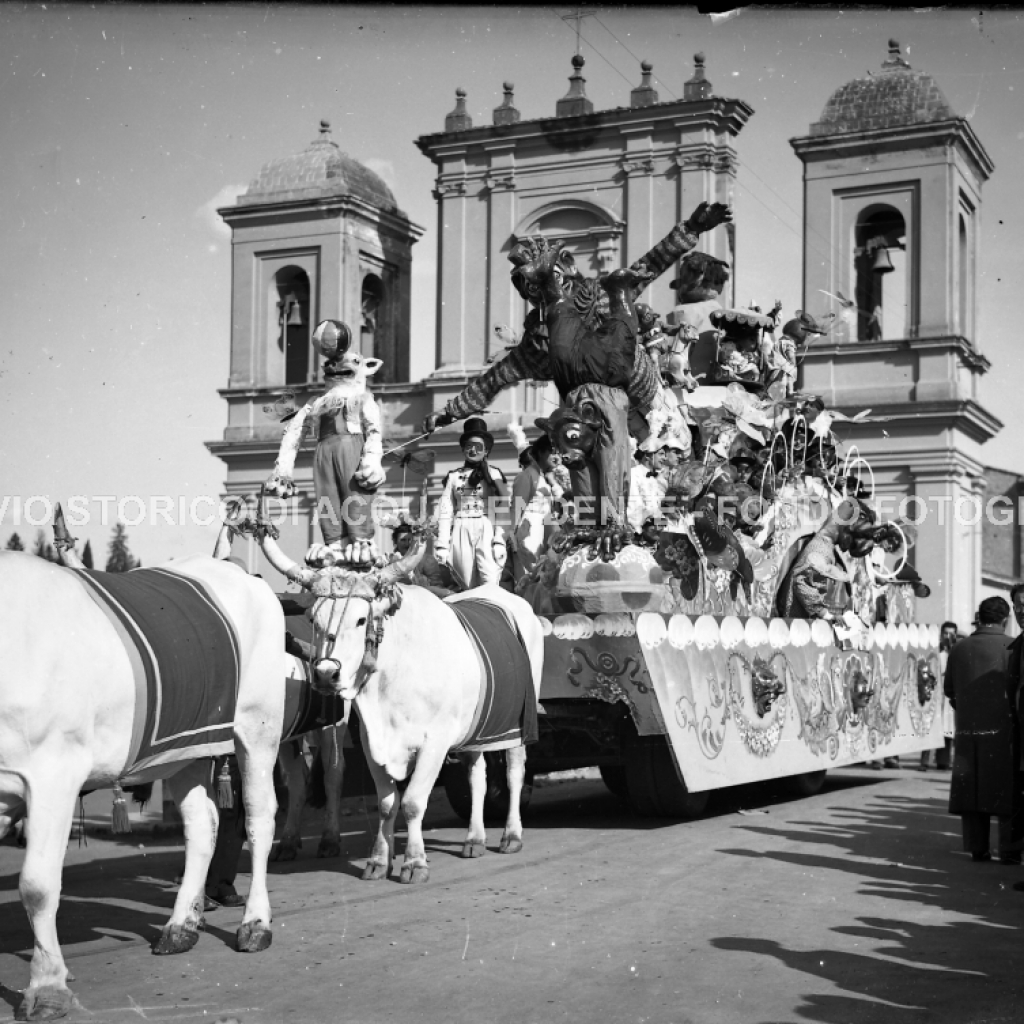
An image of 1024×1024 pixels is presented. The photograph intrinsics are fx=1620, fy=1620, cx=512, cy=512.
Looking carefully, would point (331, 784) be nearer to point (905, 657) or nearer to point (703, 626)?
point (703, 626)

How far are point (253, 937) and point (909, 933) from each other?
3.12m

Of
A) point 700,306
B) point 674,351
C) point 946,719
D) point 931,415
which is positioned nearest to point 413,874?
point 674,351

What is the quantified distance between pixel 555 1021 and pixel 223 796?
268 centimetres

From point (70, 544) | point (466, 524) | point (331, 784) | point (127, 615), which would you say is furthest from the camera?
point (466, 524)

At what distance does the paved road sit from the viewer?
6.26 metres

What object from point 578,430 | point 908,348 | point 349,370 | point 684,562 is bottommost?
point 684,562

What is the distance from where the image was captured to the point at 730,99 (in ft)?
116

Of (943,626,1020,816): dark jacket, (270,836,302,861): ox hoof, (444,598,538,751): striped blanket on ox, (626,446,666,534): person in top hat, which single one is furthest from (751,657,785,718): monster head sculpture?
(270,836,302,861): ox hoof

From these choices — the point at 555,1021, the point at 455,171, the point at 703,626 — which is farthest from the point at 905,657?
the point at 455,171

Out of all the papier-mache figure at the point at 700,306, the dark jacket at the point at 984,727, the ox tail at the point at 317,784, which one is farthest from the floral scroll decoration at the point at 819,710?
the ox tail at the point at 317,784

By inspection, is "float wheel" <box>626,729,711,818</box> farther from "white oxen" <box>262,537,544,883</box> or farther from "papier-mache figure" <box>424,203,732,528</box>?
"white oxen" <box>262,537,544,883</box>

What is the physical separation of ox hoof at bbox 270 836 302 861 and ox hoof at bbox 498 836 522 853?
132cm

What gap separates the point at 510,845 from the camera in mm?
10555

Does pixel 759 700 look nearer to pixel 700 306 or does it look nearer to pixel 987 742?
pixel 987 742
